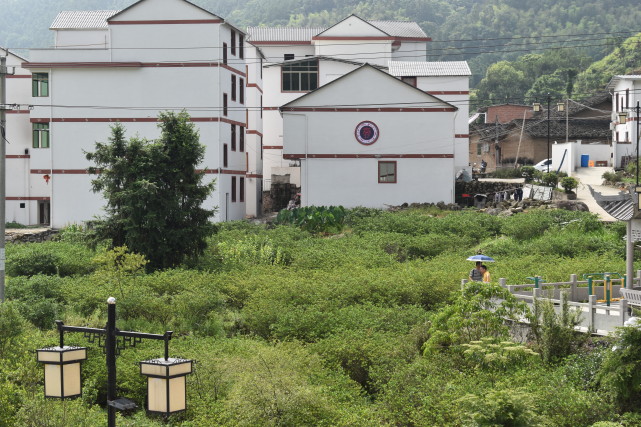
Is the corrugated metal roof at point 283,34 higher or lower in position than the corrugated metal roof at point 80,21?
higher

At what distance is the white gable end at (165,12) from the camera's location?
1807 inches

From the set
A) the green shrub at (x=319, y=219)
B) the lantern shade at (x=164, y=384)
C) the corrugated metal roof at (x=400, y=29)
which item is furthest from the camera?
the corrugated metal roof at (x=400, y=29)

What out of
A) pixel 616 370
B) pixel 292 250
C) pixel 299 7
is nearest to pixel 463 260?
pixel 292 250

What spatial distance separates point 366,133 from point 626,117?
18865 mm

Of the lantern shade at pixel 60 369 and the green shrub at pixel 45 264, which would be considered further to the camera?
the green shrub at pixel 45 264

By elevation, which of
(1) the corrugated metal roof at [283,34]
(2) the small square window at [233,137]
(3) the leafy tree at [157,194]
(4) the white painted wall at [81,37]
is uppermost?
(1) the corrugated metal roof at [283,34]

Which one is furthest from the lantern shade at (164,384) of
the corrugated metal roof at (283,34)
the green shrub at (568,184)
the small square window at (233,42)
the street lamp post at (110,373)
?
the corrugated metal roof at (283,34)

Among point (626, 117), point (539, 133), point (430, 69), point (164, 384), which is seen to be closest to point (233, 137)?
point (430, 69)

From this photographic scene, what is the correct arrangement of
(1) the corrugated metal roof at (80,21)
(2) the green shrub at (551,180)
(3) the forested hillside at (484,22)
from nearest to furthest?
(2) the green shrub at (551,180)
(1) the corrugated metal roof at (80,21)
(3) the forested hillside at (484,22)

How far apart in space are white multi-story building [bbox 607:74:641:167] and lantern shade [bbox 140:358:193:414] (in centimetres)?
5070

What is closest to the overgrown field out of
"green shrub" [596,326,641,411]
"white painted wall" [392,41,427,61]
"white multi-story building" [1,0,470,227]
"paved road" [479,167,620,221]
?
"green shrub" [596,326,641,411]

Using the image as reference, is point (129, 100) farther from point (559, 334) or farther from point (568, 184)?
point (559, 334)

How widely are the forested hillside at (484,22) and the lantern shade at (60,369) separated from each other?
326ft

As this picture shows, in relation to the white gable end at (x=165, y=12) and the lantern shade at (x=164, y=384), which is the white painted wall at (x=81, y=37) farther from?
the lantern shade at (x=164, y=384)
